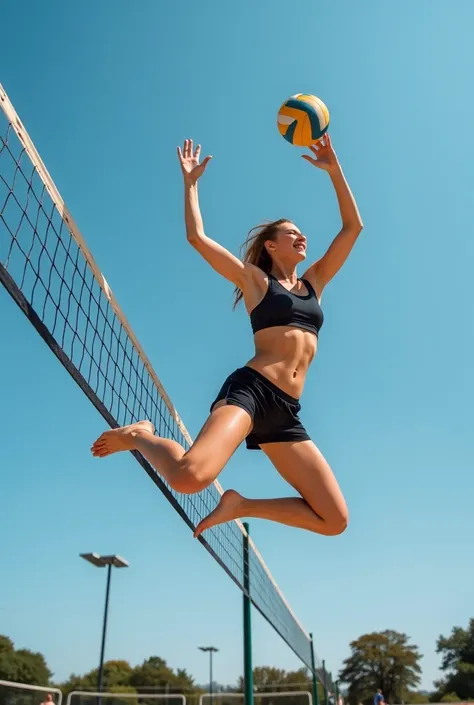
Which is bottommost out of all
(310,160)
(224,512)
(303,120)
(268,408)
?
(224,512)

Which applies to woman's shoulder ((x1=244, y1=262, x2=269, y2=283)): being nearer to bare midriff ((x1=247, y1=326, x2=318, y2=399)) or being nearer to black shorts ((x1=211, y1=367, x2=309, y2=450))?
bare midriff ((x1=247, y1=326, x2=318, y2=399))

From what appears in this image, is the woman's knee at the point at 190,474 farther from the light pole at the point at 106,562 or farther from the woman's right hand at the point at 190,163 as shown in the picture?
the light pole at the point at 106,562

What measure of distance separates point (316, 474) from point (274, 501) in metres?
0.33

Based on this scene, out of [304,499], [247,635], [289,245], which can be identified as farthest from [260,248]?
[247,635]

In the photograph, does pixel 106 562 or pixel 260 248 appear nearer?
pixel 260 248

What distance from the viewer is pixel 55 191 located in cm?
392

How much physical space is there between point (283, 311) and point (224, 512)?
1.22 metres

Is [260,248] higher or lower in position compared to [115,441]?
higher

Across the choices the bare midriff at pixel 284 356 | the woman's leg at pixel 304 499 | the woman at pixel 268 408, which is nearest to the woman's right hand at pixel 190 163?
the woman at pixel 268 408

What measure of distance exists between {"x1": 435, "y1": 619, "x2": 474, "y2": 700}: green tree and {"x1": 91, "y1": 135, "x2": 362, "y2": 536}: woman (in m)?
67.6

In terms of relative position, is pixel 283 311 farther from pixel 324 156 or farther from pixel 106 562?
pixel 106 562

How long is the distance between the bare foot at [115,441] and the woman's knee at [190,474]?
0.52 m

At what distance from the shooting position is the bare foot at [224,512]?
3613mm

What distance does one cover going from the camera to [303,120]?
4.61 m
